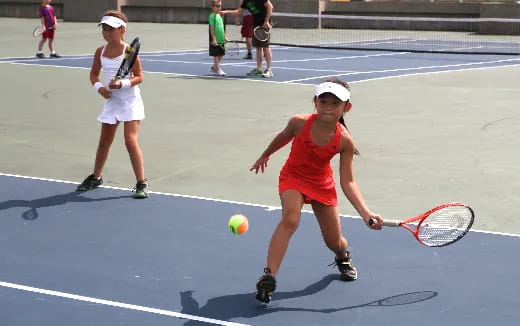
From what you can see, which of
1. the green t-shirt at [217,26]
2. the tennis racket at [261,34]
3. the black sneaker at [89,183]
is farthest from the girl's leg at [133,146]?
the green t-shirt at [217,26]

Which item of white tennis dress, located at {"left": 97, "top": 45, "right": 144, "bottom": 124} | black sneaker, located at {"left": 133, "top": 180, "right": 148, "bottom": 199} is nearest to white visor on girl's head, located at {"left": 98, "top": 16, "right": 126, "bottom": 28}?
white tennis dress, located at {"left": 97, "top": 45, "right": 144, "bottom": 124}

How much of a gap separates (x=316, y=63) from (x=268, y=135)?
1011 cm

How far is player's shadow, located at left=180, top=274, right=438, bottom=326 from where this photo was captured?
19.4 ft

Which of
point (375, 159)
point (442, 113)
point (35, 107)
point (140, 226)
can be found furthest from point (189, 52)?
point (140, 226)

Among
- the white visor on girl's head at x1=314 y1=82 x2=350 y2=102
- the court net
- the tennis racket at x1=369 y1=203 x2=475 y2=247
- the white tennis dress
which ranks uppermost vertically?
the white visor on girl's head at x1=314 y1=82 x2=350 y2=102

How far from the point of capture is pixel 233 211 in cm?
845

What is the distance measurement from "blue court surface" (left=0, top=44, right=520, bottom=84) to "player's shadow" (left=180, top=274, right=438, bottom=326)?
11944mm

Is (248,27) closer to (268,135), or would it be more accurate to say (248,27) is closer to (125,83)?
(268,135)

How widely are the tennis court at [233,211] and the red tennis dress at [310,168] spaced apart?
2.13 feet

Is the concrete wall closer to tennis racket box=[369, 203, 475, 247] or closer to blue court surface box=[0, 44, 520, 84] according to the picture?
blue court surface box=[0, 44, 520, 84]

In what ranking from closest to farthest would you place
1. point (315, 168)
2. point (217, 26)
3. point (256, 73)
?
1. point (315, 168)
2. point (256, 73)
3. point (217, 26)

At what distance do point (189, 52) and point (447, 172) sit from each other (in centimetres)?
1651

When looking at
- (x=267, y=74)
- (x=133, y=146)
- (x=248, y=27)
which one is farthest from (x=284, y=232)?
(x=248, y=27)

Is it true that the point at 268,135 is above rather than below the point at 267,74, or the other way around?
above
